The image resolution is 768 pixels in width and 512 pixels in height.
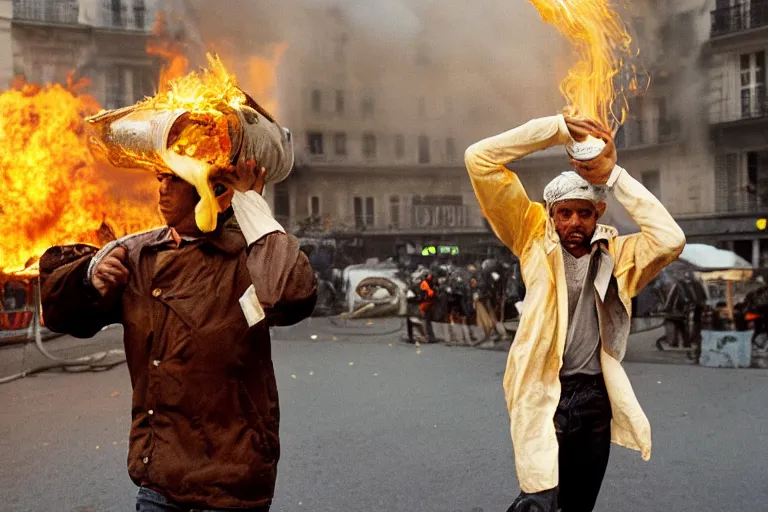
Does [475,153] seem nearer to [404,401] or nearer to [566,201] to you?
[566,201]

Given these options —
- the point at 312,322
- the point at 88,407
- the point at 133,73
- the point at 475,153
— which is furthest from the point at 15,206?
the point at 312,322

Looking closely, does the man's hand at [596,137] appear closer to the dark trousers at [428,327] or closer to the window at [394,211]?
the dark trousers at [428,327]

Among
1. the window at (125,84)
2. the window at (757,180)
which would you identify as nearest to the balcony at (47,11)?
the window at (125,84)

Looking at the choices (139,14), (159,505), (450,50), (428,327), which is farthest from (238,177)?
(450,50)

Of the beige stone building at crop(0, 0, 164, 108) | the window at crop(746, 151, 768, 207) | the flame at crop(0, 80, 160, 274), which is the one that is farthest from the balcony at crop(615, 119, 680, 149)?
the flame at crop(0, 80, 160, 274)

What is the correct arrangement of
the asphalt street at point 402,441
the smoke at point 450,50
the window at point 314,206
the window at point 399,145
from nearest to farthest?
the asphalt street at point 402,441
the smoke at point 450,50
the window at point 399,145
the window at point 314,206

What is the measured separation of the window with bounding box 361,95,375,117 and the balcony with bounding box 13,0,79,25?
435cm

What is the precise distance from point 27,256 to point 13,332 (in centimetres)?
716

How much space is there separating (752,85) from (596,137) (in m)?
11.3

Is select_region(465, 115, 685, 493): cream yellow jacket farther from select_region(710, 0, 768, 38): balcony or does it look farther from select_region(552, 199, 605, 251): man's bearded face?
select_region(710, 0, 768, 38): balcony

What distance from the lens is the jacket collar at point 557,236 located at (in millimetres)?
2598

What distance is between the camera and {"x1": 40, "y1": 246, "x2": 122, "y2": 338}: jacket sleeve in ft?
6.38

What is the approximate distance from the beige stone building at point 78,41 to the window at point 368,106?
13.5ft

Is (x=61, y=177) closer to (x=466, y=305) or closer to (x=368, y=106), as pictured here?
(x=466, y=305)
